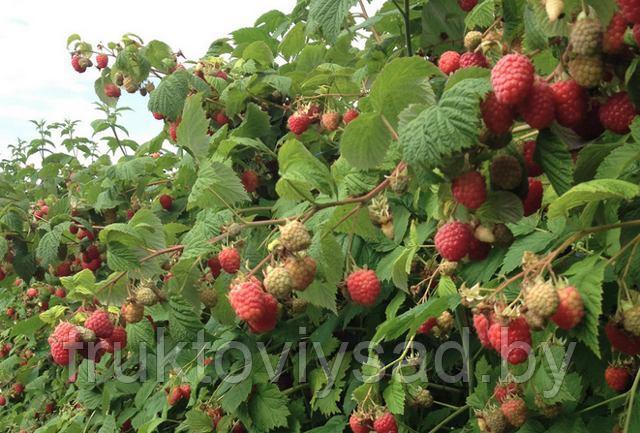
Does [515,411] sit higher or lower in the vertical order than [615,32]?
lower

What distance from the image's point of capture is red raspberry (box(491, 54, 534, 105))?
90 centimetres

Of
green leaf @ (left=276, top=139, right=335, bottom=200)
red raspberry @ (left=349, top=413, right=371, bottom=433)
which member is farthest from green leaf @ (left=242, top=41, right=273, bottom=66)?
red raspberry @ (left=349, top=413, right=371, bottom=433)

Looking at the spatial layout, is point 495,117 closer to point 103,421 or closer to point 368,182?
point 368,182

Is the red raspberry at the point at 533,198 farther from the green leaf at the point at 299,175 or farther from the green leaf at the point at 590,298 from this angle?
the green leaf at the point at 299,175

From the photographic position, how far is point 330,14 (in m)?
1.62

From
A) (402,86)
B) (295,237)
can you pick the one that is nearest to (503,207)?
(402,86)

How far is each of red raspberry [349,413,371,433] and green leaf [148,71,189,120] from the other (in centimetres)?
143

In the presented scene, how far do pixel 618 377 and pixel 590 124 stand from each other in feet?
2.49

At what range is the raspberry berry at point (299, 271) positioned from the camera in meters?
1.33

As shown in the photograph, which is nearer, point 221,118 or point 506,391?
point 506,391

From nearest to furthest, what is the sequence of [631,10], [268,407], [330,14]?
1. [631,10]
2. [330,14]
3. [268,407]

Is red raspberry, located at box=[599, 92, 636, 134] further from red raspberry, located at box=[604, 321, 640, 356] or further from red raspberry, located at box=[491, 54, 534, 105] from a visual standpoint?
red raspberry, located at box=[604, 321, 640, 356]

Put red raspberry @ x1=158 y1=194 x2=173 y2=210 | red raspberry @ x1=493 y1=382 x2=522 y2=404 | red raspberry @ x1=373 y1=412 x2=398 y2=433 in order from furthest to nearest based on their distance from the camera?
red raspberry @ x1=158 y1=194 x2=173 y2=210
red raspberry @ x1=373 y1=412 x2=398 y2=433
red raspberry @ x1=493 y1=382 x2=522 y2=404

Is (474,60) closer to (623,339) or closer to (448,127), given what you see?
(448,127)
